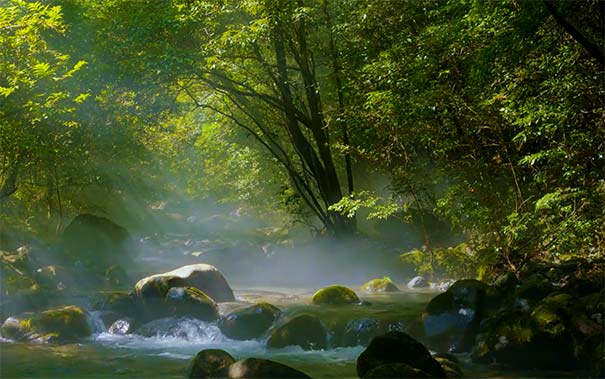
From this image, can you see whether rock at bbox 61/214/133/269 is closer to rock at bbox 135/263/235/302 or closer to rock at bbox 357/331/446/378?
rock at bbox 135/263/235/302

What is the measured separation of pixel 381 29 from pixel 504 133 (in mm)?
5255

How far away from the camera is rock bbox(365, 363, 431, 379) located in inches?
296

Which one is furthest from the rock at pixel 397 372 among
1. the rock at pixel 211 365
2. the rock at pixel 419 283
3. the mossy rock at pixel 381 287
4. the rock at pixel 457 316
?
the rock at pixel 419 283

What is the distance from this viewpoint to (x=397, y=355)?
8383 millimetres

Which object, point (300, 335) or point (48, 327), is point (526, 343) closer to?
point (300, 335)

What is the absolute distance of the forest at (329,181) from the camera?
347 inches

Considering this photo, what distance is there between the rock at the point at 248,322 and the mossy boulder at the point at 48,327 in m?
2.84

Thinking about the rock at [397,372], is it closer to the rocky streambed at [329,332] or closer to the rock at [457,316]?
the rocky streambed at [329,332]

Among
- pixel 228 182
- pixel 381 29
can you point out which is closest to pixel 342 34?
pixel 381 29

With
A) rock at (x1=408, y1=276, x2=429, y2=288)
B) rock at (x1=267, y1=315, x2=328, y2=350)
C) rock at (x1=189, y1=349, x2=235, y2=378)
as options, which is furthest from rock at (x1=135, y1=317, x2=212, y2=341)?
rock at (x1=408, y1=276, x2=429, y2=288)

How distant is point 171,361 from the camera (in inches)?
401

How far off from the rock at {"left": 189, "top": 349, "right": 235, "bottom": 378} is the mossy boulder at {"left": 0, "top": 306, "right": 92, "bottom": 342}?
168 inches

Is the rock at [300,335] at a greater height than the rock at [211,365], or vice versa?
the rock at [300,335]

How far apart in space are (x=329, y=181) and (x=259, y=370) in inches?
490
